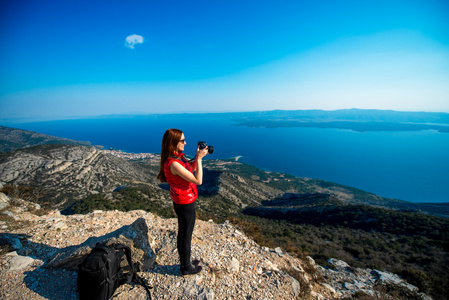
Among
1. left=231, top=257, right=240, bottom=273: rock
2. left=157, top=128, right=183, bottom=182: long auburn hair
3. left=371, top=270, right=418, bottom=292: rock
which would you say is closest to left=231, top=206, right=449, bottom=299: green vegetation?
left=371, top=270, right=418, bottom=292: rock

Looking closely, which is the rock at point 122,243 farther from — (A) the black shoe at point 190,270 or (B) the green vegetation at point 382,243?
(B) the green vegetation at point 382,243

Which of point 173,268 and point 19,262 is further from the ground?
point 19,262

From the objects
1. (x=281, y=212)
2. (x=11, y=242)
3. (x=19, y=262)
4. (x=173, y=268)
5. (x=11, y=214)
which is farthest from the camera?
(x=281, y=212)

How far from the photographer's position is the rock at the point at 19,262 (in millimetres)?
3381

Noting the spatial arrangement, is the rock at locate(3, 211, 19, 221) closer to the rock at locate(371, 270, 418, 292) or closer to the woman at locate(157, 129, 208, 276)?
the woman at locate(157, 129, 208, 276)

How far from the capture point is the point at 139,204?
22953 millimetres

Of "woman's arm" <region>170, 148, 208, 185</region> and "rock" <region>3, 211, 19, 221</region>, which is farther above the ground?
"woman's arm" <region>170, 148, 208, 185</region>

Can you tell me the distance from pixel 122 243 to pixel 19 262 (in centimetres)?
200

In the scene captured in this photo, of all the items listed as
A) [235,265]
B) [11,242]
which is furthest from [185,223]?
[11,242]

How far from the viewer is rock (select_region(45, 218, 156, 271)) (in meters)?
3.40

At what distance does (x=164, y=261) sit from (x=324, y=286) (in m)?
4.77

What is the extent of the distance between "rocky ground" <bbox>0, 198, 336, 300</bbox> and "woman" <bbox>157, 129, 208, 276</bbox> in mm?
982

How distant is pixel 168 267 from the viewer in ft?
12.7

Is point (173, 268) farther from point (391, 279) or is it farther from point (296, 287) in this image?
point (391, 279)
